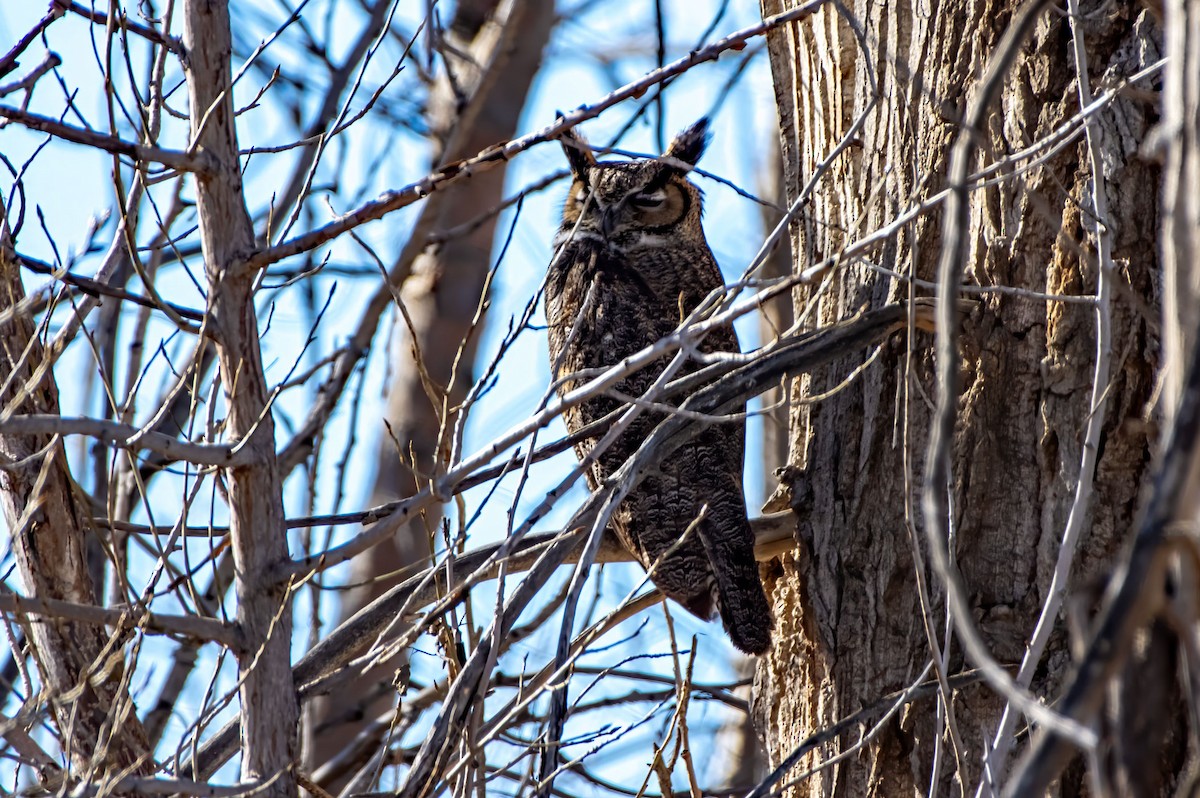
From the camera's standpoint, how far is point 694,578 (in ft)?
10.7

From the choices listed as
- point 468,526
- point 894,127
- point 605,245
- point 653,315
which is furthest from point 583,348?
point 468,526

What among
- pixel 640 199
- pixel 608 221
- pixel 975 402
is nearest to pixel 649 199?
pixel 640 199

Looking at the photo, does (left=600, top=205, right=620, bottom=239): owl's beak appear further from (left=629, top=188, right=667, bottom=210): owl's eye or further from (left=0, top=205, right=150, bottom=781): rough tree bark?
(left=0, top=205, right=150, bottom=781): rough tree bark

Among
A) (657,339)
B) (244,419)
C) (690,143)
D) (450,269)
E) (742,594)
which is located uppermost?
(450,269)

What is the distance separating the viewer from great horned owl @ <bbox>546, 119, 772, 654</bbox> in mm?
3078

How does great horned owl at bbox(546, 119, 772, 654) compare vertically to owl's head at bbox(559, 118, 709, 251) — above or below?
below

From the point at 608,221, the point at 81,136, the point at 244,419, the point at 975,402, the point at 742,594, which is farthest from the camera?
the point at 608,221

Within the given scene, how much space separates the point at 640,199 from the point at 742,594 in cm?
177

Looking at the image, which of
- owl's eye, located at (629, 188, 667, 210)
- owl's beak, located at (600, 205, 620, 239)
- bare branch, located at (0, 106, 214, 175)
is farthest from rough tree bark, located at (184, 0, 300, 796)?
owl's eye, located at (629, 188, 667, 210)

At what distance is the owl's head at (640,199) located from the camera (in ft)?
13.9

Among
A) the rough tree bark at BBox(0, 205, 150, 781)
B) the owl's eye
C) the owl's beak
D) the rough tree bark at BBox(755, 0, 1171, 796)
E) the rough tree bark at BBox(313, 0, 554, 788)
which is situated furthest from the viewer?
the rough tree bark at BBox(313, 0, 554, 788)

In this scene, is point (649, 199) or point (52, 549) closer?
point (52, 549)

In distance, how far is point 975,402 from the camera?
252cm

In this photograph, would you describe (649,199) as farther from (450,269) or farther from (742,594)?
(450,269)
